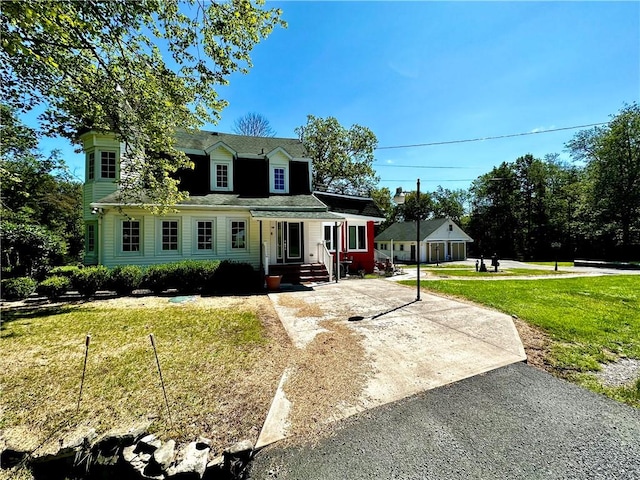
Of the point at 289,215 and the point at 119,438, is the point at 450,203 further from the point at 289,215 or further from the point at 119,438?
the point at 119,438

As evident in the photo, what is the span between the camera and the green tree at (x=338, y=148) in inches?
1133

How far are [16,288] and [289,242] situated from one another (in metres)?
10.3

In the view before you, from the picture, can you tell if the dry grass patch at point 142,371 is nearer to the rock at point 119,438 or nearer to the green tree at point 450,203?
the rock at point 119,438

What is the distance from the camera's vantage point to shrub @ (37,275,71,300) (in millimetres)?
9234

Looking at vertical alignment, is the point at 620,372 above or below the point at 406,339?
below

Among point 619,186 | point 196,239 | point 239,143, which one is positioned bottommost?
point 196,239

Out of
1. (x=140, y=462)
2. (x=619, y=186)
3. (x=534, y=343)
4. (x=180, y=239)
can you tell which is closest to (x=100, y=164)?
(x=180, y=239)

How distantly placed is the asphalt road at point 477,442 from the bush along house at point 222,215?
9.38 metres

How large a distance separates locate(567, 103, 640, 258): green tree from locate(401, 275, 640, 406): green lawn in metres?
26.8

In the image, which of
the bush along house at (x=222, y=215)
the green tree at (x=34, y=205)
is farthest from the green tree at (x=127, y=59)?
the bush along house at (x=222, y=215)

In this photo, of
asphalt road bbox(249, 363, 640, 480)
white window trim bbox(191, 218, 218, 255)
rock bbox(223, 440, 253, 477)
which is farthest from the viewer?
white window trim bbox(191, 218, 218, 255)

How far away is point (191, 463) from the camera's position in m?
2.58

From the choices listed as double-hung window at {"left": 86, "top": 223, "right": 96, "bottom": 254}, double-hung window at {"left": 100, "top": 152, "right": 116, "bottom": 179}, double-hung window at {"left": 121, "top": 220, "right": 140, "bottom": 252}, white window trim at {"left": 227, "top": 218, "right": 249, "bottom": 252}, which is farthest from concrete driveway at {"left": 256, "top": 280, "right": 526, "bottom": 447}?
double-hung window at {"left": 100, "top": 152, "right": 116, "bottom": 179}

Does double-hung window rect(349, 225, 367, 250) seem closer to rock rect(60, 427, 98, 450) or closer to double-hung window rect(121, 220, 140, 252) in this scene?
double-hung window rect(121, 220, 140, 252)
